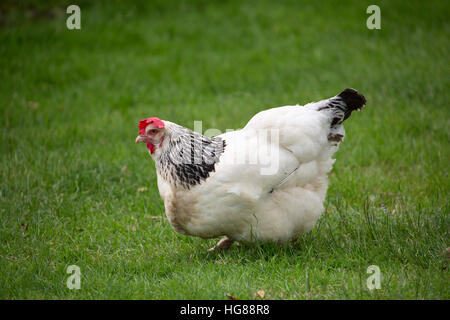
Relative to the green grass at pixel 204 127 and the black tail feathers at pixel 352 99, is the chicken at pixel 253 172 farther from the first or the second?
the green grass at pixel 204 127

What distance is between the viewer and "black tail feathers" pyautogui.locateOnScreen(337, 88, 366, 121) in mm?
4320

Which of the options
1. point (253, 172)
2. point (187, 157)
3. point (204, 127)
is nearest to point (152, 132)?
point (187, 157)

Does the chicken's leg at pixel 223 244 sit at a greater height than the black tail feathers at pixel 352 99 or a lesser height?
lesser

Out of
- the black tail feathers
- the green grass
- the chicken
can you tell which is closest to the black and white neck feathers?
the chicken

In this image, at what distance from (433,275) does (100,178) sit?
12.5 feet

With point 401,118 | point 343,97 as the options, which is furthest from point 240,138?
point 401,118

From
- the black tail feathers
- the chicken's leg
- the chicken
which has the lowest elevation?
the chicken's leg

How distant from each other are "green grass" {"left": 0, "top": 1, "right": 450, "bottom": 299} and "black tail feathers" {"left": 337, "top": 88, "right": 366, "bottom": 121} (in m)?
1.05

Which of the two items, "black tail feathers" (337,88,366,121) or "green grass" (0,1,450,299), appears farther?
"black tail feathers" (337,88,366,121)

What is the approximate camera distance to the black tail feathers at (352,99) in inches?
170

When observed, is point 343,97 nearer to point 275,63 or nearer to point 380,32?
point 275,63

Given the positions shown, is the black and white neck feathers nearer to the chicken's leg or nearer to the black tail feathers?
the chicken's leg

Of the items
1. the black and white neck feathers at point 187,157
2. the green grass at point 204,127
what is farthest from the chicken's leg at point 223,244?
the black and white neck feathers at point 187,157

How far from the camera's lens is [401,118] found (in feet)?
23.6
